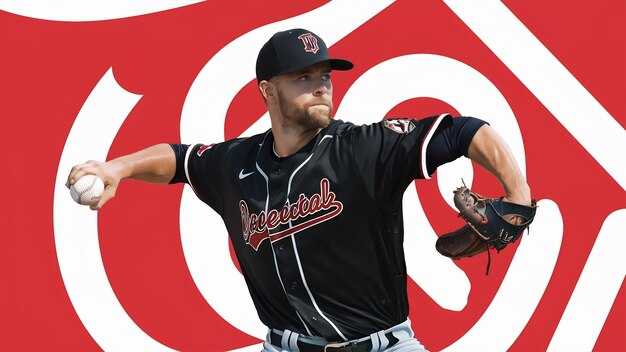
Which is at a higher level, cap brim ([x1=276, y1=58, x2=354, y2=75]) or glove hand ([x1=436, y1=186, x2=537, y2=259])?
cap brim ([x1=276, y1=58, x2=354, y2=75])

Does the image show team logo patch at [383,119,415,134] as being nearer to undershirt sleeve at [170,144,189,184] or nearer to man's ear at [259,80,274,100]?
man's ear at [259,80,274,100]

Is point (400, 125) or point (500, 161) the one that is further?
point (400, 125)

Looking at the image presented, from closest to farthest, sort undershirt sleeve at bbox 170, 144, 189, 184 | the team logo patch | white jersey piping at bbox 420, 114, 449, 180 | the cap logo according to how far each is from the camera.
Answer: white jersey piping at bbox 420, 114, 449, 180 < the team logo patch < the cap logo < undershirt sleeve at bbox 170, 144, 189, 184

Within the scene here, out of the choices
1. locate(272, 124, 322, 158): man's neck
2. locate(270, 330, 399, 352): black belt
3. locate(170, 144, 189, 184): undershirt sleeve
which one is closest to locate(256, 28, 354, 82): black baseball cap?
locate(272, 124, 322, 158): man's neck

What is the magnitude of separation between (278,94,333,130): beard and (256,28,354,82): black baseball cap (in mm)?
185

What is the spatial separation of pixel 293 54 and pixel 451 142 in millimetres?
1065

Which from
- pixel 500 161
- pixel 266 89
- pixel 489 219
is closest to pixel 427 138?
pixel 500 161

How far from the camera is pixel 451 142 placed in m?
6.73

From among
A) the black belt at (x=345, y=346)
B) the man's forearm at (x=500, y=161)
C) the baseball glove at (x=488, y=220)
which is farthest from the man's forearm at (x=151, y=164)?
the man's forearm at (x=500, y=161)

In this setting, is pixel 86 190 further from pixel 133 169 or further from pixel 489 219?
pixel 489 219

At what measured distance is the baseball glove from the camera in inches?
261

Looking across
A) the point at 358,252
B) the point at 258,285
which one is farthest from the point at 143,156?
the point at 358,252

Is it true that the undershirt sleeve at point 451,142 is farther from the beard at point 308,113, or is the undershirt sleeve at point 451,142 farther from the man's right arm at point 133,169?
the man's right arm at point 133,169

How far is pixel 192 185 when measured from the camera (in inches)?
311
